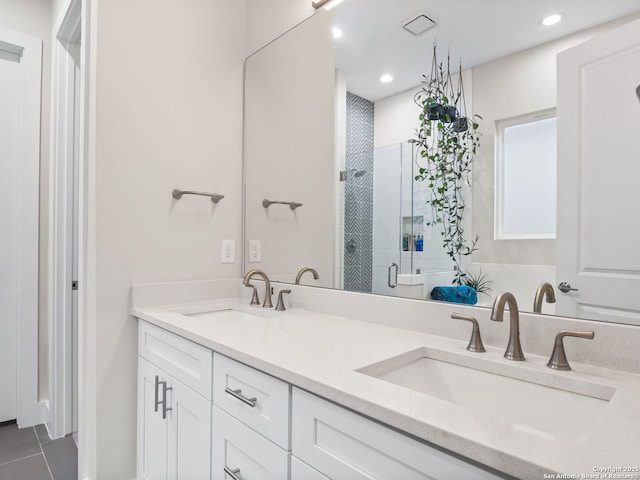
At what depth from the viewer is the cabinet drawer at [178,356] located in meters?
1.17

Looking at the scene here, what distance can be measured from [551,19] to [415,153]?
1.61 feet

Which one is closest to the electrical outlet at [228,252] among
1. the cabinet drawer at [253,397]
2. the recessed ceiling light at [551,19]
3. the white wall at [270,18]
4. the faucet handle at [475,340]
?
the cabinet drawer at [253,397]

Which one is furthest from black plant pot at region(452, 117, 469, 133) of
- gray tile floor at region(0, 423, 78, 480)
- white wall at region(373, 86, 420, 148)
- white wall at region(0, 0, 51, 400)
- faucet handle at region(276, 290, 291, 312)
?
white wall at region(0, 0, 51, 400)

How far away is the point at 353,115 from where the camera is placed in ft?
4.93

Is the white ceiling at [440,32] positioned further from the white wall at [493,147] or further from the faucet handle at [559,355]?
the faucet handle at [559,355]

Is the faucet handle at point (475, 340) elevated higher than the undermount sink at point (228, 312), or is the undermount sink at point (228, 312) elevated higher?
the faucet handle at point (475, 340)

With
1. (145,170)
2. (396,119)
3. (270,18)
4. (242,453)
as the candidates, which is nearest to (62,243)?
(145,170)

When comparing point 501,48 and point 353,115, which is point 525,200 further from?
point 353,115

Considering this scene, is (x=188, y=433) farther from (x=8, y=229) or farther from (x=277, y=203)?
(x=8, y=229)

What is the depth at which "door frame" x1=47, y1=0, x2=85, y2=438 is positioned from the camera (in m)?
2.10

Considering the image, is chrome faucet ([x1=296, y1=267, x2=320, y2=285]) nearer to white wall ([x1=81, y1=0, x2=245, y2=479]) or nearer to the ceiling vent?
white wall ([x1=81, y1=0, x2=245, y2=479])

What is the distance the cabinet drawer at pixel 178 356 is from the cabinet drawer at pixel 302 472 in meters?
0.41

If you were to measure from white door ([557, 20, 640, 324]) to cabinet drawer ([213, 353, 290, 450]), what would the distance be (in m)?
0.73

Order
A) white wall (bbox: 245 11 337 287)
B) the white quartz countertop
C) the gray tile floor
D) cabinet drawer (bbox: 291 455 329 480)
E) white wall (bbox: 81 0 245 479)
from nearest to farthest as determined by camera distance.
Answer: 1. the white quartz countertop
2. cabinet drawer (bbox: 291 455 329 480)
3. white wall (bbox: 81 0 245 479)
4. white wall (bbox: 245 11 337 287)
5. the gray tile floor
